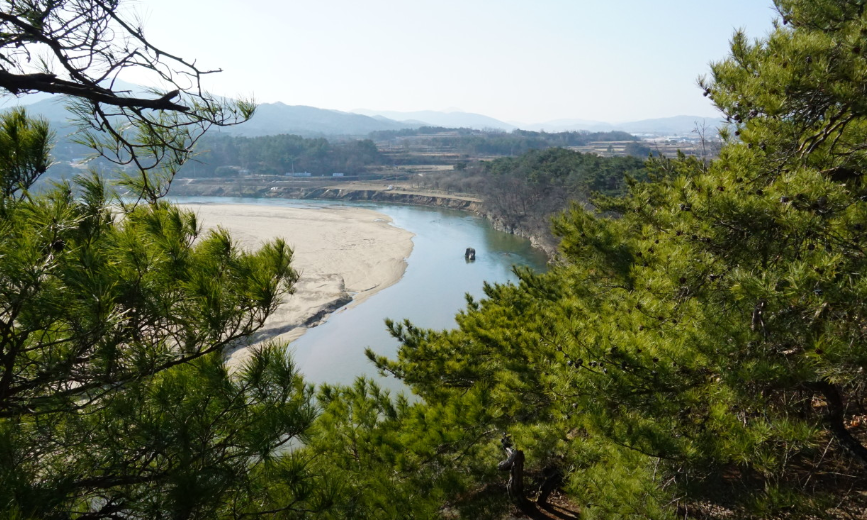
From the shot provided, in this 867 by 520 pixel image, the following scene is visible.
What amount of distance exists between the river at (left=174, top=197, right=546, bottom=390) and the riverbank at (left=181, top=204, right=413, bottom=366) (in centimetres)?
60

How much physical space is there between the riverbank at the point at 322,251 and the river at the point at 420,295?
0.60m

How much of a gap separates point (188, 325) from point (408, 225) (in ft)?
91.0

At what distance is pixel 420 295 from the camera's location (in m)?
16.5

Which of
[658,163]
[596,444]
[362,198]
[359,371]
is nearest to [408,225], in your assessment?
[362,198]

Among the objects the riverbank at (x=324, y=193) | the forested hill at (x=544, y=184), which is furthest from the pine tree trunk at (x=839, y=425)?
the riverbank at (x=324, y=193)


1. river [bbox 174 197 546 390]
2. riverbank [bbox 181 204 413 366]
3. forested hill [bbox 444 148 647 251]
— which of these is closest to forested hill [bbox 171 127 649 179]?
forested hill [bbox 444 148 647 251]

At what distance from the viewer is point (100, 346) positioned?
1.57 metres

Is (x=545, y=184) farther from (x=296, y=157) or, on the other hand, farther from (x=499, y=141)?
(x=499, y=141)

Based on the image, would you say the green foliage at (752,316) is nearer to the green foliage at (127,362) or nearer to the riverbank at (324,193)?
the green foliage at (127,362)

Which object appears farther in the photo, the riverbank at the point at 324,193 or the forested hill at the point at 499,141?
the forested hill at the point at 499,141

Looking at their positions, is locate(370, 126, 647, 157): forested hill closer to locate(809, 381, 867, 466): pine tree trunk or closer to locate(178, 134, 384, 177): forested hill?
locate(178, 134, 384, 177): forested hill

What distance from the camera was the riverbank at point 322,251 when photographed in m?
14.4

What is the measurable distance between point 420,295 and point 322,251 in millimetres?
6624

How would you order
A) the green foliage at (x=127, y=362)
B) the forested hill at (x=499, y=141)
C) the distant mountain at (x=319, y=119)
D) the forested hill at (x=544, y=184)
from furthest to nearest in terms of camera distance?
the distant mountain at (x=319, y=119) → the forested hill at (x=499, y=141) → the forested hill at (x=544, y=184) → the green foliage at (x=127, y=362)
